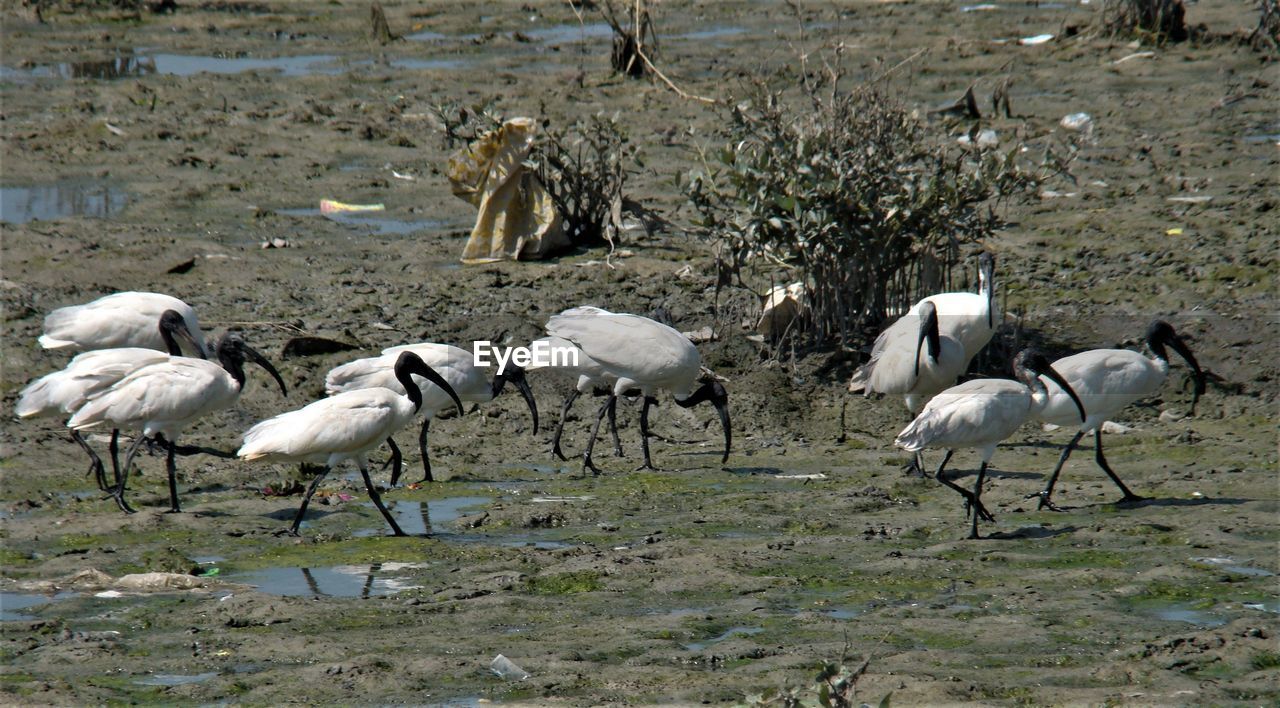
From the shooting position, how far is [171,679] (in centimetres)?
584

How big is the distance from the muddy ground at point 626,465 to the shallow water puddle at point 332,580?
0.03 meters

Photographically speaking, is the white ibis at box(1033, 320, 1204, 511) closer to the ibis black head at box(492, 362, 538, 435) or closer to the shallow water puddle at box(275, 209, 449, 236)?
the ibis black head at box(492, 362, 538, 435)

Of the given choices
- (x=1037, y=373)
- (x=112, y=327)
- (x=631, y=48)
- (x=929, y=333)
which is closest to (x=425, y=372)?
(x=112, y=327)

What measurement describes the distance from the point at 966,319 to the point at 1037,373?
1605 millimetres

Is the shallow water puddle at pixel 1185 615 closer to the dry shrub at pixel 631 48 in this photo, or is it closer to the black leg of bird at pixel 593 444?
the black leg of bird at pixel 593 444

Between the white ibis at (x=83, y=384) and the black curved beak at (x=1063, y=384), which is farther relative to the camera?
the white ibis at (x=83, y=384)

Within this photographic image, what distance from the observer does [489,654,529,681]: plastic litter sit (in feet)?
18.9

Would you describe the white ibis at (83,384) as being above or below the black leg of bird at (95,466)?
above

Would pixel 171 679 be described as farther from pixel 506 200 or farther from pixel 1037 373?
pixel 506 200

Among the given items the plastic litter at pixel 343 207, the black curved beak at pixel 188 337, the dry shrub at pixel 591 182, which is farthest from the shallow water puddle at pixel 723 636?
the plastic litter at pixel 343 207

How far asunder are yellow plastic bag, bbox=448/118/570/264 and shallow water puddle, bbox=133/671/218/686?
758 centimetres

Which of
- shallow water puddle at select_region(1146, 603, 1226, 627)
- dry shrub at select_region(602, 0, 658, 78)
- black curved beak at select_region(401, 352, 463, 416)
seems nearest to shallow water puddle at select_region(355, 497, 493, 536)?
black curved beak at select_region(401, 352, 463, 416)

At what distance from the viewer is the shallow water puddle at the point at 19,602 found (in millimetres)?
6646

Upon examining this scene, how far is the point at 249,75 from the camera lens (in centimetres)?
2105
